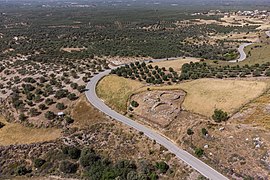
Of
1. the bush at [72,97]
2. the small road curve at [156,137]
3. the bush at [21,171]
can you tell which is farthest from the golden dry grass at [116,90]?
the bush at [21,171]

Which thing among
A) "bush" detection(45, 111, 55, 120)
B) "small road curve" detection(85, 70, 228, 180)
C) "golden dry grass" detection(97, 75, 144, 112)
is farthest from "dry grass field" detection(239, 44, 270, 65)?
"bush" detection(45, 111, 55, 120)

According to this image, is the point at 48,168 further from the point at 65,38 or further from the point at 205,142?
the point at 65,38

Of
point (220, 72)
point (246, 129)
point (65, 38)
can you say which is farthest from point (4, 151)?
point (65, 38)

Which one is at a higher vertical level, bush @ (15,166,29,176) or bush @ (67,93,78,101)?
bush @ (67,93,78,101)

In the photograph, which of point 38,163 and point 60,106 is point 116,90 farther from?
point 38,163

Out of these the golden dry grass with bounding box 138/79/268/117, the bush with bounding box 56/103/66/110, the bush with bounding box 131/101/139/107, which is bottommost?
the bush with bounding box 56/103/66/110

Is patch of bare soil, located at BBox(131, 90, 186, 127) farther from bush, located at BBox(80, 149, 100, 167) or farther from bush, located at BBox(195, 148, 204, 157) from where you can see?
bush, located at BBox(80, 149, 100, 167)
